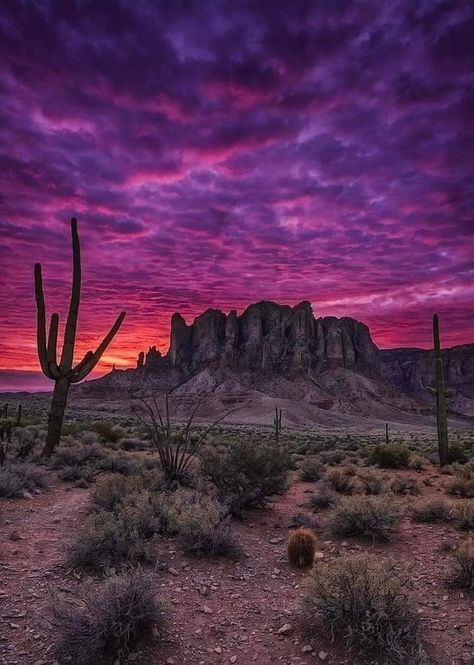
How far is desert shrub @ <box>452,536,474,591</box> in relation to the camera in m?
5.77

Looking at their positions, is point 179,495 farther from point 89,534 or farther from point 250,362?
point 250,362

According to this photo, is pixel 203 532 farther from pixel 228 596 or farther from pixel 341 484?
pixel 341 484

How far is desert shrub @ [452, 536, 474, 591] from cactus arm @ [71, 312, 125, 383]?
12642mm

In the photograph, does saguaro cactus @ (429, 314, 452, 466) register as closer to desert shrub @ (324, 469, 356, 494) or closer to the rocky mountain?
desert shrub @ (324, 469, 356, 494)

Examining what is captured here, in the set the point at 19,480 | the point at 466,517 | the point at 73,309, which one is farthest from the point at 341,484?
the point at 73,309

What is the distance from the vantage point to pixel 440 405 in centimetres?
1900

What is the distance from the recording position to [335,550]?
724 centimetres

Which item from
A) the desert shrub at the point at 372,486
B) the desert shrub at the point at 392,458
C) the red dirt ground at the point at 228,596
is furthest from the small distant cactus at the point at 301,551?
the desert shrub at the point at 392,458

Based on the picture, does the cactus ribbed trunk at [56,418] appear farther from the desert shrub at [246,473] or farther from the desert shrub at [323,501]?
the desert shrub at [323,501]

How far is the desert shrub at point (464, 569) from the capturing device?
5.77 meters

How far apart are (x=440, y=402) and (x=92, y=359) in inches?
543

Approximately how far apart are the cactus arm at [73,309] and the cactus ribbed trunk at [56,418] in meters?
0.47

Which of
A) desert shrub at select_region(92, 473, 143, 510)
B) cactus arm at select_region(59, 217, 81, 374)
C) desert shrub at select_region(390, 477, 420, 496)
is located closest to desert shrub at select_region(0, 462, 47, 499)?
desert shrub at select_region(92, 473, 143, 510)

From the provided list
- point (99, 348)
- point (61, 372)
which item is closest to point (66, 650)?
point (61, 372)
